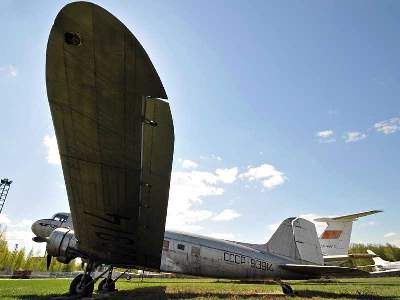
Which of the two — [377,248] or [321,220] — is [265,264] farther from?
[377,248]

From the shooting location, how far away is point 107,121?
4438mm

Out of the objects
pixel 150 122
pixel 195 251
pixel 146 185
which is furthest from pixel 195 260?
pixel 150 122

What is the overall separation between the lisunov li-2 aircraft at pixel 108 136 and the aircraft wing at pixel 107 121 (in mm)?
12

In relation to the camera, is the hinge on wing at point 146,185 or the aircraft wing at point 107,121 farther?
the hinge on wing at point 146,185

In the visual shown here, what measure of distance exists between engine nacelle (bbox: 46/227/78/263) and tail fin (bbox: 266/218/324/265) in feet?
27.7

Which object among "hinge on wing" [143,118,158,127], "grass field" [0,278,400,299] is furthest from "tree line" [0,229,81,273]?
"hinge on wing" [143,118,158,127]

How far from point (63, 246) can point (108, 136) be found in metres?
7.95

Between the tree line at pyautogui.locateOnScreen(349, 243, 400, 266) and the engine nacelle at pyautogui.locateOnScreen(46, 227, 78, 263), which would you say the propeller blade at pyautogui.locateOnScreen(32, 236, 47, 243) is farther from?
the tree line at pyautogui.locateOnScreen(349, 243, 400, 266)

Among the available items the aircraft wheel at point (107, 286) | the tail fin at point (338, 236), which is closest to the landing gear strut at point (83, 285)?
the aircraft wheel at point (107, 286)

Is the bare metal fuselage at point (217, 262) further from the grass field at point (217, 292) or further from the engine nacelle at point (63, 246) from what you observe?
the engine nacelle at point (63, 246)

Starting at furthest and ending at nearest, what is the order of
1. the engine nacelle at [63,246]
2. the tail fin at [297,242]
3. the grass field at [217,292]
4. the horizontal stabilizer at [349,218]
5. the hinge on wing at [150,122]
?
the horizontal stabilizer at [349,218] → the tail fin at [297,242] → the engine nacelle at [63,246] → the grass field at [217,292] → the hinge on wing at [150,122]

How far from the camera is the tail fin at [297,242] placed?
13.1 metres

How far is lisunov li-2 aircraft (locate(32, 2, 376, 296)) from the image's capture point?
3469mm

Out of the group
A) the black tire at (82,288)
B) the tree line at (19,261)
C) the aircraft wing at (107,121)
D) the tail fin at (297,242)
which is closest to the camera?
the aircraft wing at (107,121)
